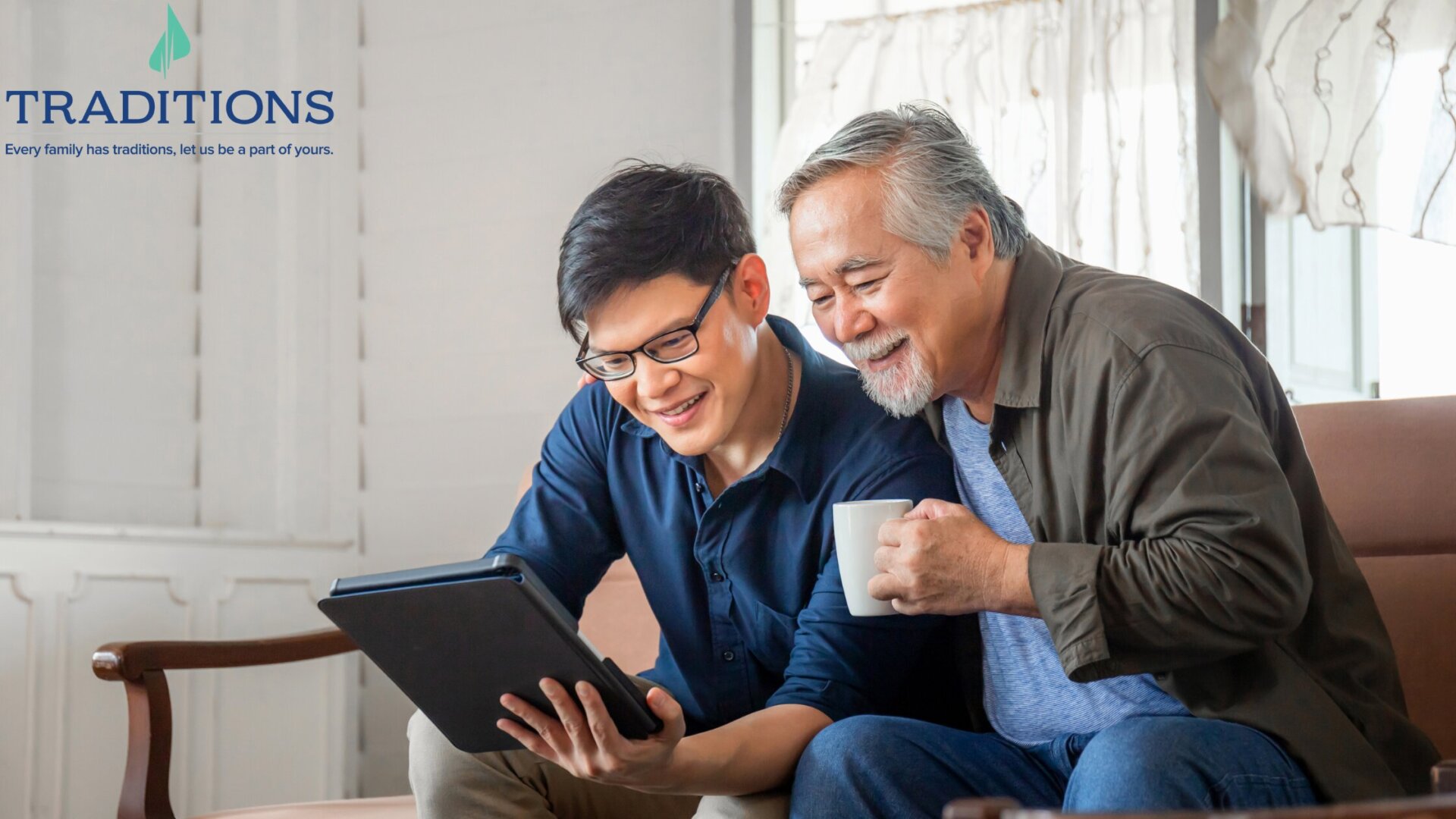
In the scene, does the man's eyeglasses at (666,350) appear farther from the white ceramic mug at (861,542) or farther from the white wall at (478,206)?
the white wall at (478,206)

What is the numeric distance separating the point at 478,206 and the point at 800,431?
1764 mm

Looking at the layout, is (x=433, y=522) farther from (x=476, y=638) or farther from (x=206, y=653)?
(x=476, y=638)

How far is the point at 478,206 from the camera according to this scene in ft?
10.5

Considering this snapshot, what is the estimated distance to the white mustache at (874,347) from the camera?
60.1 inches

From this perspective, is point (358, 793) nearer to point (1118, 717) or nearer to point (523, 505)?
point (523, 505)

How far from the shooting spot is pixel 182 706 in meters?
2.73

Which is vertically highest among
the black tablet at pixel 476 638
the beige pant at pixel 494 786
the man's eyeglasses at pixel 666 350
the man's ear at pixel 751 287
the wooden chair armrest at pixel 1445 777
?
the man's ear at pixel 751 287

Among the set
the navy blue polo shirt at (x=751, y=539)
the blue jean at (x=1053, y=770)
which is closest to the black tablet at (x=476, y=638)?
the blue jean at (x=1053, y=770)

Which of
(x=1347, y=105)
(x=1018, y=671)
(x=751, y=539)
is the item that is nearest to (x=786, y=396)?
(x=751, y=539)

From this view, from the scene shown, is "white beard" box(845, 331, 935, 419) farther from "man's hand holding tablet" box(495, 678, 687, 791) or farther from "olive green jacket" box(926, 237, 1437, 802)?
"man's hand holding tablet" box(495, 678, 687, 791)

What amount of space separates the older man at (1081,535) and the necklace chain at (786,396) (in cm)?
11

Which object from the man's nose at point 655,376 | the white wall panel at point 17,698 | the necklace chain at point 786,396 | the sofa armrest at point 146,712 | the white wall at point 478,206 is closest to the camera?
the man's nose at point 655,376

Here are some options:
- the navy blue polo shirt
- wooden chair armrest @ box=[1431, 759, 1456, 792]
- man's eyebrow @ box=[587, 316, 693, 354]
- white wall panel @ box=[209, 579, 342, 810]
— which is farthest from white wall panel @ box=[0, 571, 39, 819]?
wooden chair armrest @ box=[1431, 759, 1456, 792]

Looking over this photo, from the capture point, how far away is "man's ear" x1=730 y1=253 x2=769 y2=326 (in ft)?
5.44
